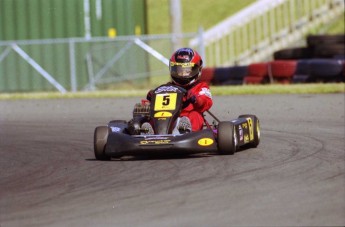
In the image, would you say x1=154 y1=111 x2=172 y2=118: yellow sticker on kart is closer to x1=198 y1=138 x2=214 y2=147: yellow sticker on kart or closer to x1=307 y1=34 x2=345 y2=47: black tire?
x1=198 y1=138 x2=214 y2=147: yellow sticker on kart

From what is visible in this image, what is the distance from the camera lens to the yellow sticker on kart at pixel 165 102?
9.44 metres

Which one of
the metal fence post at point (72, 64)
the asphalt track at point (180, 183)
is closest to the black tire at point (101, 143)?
the asphalt track at point (180, 183)

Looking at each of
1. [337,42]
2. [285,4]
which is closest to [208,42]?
[285,4]

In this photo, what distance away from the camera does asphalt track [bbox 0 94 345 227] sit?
6.16 m

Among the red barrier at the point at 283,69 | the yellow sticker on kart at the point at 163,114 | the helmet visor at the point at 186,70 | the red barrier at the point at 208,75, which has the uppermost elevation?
the helmet visor at the point at 186,70

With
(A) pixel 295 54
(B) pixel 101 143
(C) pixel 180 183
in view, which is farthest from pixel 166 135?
(A) pixel 295 54

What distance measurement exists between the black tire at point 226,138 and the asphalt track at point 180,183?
10 centimetres

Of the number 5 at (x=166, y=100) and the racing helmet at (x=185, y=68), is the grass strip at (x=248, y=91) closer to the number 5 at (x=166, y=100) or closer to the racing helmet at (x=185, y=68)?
the racing helmet at (x=185, y=68)

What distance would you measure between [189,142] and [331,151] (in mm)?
1323

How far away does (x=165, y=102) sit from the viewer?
31.1 feet

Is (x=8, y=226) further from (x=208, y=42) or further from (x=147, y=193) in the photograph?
(x=208, y=42)

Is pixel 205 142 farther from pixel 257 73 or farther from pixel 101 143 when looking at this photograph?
pixel 257 73

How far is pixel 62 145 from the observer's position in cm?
1116

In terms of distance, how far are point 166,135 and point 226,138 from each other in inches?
20.9
